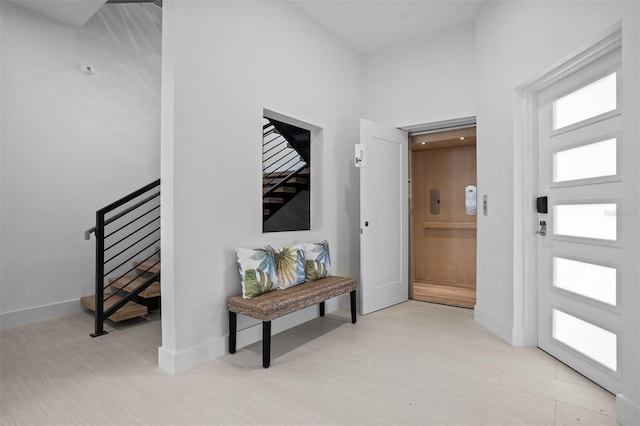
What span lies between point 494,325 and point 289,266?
1891 mm

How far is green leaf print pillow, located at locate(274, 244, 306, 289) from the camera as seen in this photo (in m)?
2.91

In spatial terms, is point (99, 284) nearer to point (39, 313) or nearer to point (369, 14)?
point (39, 313)

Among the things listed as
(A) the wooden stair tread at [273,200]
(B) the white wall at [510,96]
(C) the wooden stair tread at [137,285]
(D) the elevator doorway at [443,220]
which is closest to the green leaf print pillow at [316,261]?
(A) the wooden stair tread at [273,200]

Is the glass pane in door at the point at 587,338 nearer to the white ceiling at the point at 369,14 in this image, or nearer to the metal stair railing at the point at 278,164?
the white ceiling at the point at 369,14

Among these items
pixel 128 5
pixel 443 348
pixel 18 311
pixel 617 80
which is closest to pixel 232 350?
pixel 443 348

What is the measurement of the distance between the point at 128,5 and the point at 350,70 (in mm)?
2795

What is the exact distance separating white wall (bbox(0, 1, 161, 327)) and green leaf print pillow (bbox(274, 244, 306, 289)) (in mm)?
2362

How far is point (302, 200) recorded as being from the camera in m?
4.65

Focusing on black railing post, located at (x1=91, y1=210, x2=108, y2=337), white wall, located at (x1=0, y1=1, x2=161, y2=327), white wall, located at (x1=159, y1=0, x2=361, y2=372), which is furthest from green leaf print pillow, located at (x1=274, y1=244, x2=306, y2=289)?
white wall, located at (x1=0, y1=1, x2=161, y2=327)

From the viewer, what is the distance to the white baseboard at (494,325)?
2803mm

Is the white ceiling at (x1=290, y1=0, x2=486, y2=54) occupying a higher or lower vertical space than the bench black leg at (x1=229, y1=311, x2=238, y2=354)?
higher

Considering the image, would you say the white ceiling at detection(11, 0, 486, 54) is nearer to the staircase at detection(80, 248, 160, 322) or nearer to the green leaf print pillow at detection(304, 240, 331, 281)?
the green leaf print pillow at detection(304, 240, 331, 281)

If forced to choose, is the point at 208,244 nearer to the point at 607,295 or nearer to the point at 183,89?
the point at 183,89

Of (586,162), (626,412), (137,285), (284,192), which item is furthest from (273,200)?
(626,412)
